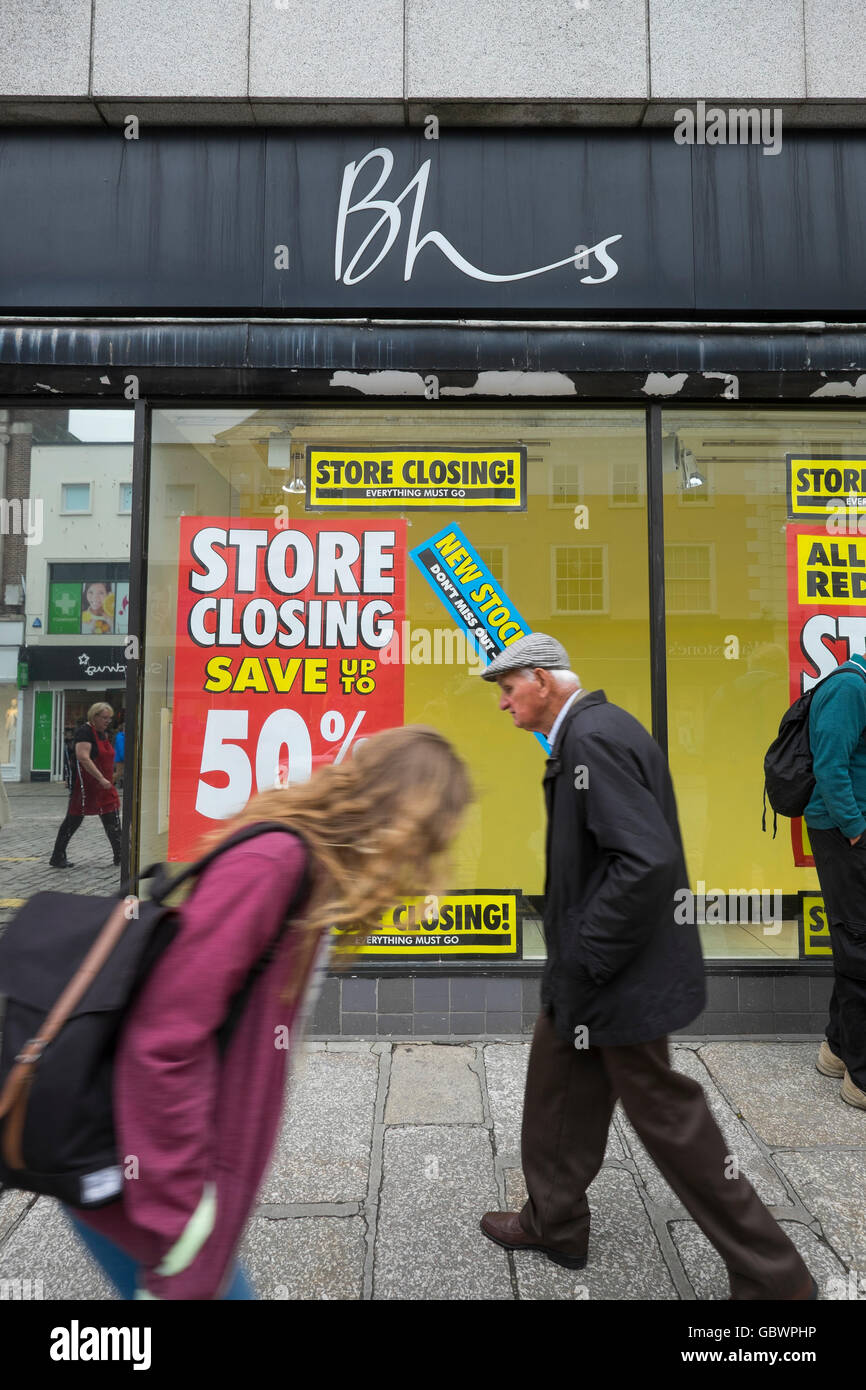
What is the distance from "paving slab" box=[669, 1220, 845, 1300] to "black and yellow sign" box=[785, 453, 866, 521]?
12.9 feet

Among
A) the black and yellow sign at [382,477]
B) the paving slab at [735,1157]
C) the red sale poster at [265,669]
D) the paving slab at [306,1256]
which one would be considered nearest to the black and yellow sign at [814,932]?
the paving slab at [735,1157]

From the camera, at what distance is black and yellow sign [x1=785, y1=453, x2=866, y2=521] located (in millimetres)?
5016

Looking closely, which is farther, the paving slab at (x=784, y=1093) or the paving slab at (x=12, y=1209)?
the paving slab at (x=784, y=1093)

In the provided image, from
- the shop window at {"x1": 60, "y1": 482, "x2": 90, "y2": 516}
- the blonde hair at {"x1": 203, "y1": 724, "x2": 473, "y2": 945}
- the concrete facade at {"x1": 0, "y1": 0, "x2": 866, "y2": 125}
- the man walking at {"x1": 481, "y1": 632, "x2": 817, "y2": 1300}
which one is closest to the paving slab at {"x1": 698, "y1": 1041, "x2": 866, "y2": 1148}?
the man walking at {"x1": 481, "y1": 632, "x2": 817, "y2": 1300}

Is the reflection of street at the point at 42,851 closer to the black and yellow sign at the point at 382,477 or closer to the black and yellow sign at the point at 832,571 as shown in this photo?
the black and yellow sign at the point at 382,477

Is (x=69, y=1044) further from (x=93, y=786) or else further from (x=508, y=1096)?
(x=93, y=786)

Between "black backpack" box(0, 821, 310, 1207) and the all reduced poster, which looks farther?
the all reduced poster

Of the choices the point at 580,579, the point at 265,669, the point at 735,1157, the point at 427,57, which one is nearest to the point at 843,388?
the point at 580,579

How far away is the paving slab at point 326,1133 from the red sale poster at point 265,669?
156 cm

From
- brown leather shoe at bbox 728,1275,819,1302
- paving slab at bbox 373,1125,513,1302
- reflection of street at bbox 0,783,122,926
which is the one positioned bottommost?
paving slab at bbox 373,1125,513,1302

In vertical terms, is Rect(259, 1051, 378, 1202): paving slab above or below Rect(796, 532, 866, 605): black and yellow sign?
below

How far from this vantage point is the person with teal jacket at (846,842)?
12.2ft

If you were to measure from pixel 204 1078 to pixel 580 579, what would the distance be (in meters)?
4.29

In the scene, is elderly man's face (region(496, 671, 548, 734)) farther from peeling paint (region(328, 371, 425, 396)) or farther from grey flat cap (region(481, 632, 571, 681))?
peeling paint (region(328, 371, 425, 396))
